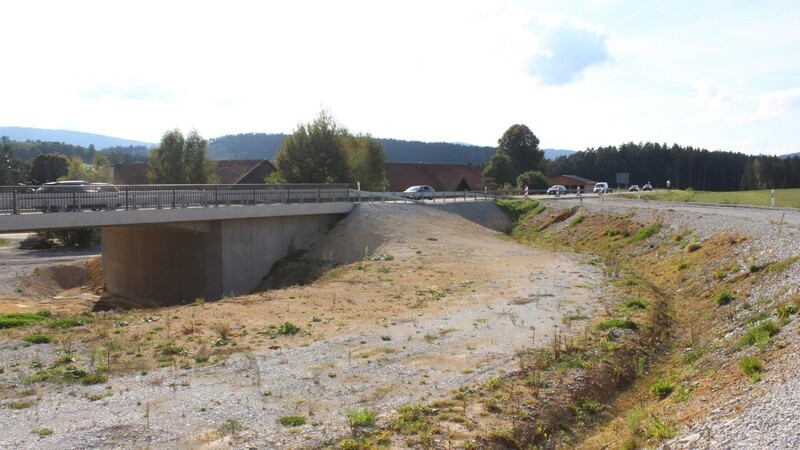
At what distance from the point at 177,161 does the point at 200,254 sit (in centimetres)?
3219

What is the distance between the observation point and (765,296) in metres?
16.9

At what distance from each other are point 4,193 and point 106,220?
3.66 meters

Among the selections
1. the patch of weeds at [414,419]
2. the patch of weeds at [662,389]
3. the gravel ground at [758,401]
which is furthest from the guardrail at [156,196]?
the gravel ground at [758,401]

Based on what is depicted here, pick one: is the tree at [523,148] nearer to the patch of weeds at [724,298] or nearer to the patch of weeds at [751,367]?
the patch of weeds at [724,298]

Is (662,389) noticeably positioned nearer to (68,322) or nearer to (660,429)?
(660,429)

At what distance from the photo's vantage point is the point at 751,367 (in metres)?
11.4

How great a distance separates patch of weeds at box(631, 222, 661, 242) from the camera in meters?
32.4

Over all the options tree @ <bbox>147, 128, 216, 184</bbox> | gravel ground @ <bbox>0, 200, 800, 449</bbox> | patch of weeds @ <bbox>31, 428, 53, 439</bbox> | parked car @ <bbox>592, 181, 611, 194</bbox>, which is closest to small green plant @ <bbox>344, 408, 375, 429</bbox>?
gravel ground @ <bbox>0, 200, 800, 449</bbox>

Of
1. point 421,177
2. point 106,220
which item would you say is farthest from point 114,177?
point 106,220

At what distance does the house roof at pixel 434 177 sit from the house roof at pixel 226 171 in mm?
15506

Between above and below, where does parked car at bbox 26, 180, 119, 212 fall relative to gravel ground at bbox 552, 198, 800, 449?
above

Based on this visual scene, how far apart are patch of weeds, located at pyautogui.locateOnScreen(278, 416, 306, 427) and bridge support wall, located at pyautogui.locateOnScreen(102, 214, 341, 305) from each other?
817 inches

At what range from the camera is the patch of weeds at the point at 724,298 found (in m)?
18.5

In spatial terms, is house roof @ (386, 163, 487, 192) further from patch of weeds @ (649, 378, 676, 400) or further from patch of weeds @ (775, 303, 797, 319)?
patch of weeds @ (649, 378, 676, 400)
